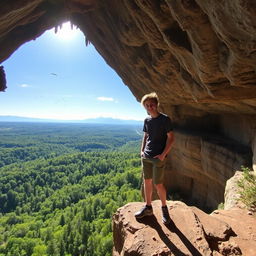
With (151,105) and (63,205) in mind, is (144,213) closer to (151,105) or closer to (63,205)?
(151,105)

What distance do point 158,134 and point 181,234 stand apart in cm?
217

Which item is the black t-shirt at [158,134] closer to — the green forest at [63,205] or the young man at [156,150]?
the young man at [156,150]

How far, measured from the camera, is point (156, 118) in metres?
5.16

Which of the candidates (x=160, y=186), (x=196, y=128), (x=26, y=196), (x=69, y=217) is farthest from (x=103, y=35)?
(x=26, y=196)

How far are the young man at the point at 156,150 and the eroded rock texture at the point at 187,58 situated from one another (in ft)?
9.00

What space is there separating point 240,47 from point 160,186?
4.17 meters

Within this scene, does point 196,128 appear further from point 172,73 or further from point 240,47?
point 240,47

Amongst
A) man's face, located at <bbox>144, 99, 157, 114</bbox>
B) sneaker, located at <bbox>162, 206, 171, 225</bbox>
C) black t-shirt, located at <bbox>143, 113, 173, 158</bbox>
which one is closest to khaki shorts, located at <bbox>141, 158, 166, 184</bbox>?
black t-shirt, located at <bbox>143, 113, 173, 158</bbox>

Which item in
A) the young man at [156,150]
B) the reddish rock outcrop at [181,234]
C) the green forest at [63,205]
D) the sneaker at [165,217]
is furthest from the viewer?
the green forest at [63,205]

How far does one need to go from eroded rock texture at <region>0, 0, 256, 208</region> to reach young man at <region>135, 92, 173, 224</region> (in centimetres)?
274

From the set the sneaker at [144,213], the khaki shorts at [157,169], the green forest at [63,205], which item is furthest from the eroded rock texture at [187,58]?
the sneaker at [144,213]

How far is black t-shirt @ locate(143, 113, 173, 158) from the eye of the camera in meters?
5.03

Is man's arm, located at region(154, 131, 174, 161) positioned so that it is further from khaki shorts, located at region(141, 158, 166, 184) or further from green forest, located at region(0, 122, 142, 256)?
green forest, located at region(0, 122, 142, 256)

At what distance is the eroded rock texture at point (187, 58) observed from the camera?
20.3 feet
